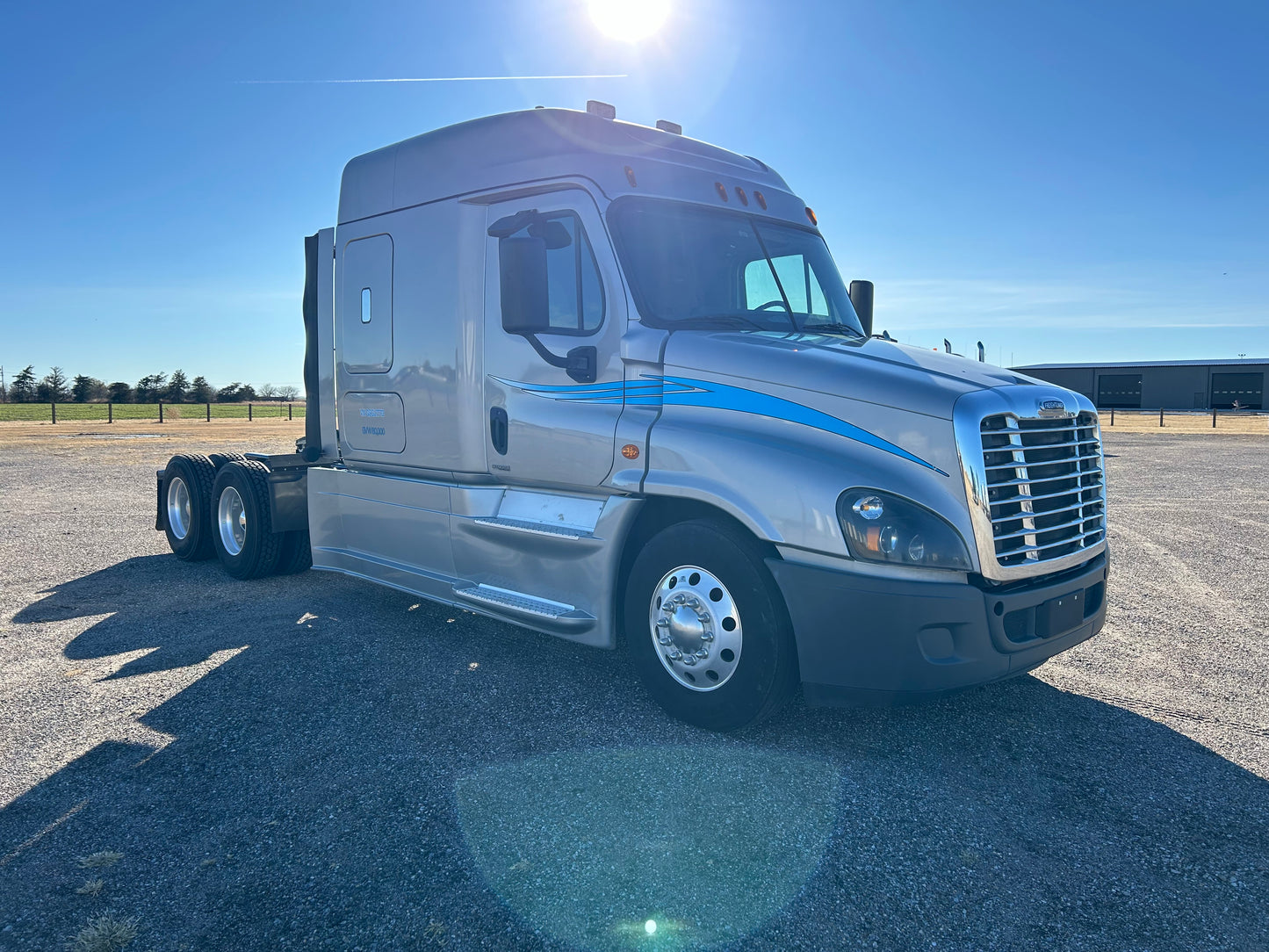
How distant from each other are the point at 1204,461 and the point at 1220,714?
1932cm

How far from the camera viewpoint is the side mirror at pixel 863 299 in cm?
594

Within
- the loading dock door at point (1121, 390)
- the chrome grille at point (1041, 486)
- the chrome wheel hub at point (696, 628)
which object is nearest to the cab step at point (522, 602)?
the chrome wheel hub at point (696, 628)

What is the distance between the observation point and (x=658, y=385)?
445 cm

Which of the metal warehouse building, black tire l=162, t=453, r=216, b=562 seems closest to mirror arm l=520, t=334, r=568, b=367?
black tire l=162, t=453, r=216, b=562

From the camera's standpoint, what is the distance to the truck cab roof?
190 inches

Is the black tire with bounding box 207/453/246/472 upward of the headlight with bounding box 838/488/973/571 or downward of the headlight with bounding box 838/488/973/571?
upward

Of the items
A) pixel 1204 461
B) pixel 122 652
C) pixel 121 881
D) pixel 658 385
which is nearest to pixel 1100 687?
pixel 658 385

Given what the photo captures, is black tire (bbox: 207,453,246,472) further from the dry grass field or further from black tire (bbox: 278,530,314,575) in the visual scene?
the dry grass field

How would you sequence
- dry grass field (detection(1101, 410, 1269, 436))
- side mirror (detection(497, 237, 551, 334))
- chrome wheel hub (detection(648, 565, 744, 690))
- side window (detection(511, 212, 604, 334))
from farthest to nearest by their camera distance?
dry grass field (detection(1101, 410, 1269, 436))
side window (detection(511, 212, 604, 334))
side mirror (detection(497, 237, 551, 334))
chrome wheel hub (detection(648, 565, 744, 690))

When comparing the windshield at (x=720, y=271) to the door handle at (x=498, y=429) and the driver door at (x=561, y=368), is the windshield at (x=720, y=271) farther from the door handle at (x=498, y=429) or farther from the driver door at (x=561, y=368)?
the door handle at (x=498, y=429)

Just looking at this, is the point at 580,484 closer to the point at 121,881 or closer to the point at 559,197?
the point at 559,197

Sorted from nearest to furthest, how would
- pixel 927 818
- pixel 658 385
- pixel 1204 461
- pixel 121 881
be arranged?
1. pixel 121 881
2. pixel 927 818
3. pixel 658 385
4. pixel 1204 461

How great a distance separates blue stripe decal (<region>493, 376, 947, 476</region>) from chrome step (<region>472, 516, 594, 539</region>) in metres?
0.70

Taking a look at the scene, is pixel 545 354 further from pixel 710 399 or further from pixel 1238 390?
pixel 1238 390
